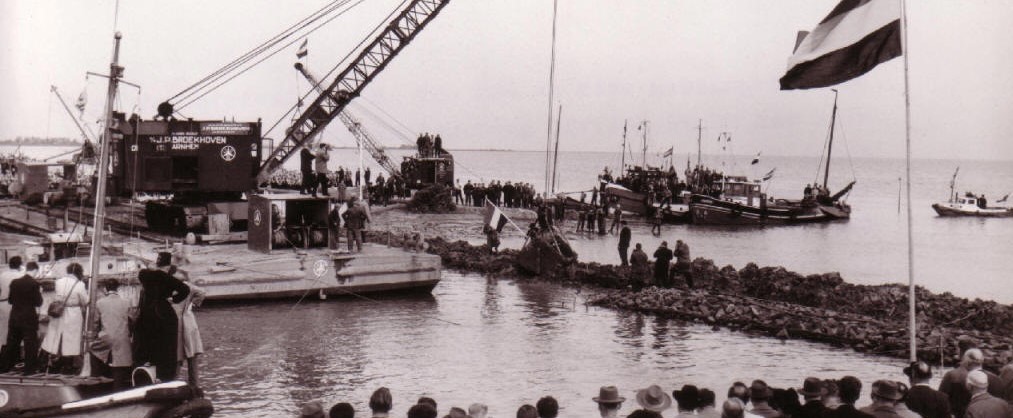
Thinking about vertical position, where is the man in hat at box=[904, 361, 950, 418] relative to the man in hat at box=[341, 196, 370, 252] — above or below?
below

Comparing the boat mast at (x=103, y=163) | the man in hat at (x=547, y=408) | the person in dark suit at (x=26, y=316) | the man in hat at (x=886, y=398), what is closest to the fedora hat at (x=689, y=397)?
the man in hat at (x=547, y=408)

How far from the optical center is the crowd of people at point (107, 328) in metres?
10.2

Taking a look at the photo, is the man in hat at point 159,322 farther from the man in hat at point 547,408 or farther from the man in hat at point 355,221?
the man in hat at point 355,221

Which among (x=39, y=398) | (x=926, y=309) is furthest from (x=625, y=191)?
(x=39, y=398)

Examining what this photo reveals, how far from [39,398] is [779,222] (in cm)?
6060

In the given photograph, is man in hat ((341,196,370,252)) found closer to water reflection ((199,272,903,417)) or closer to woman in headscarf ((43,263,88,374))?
water reflection ((199,272,903,417))

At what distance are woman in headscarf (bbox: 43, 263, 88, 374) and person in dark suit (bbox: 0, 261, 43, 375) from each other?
24 centimetres

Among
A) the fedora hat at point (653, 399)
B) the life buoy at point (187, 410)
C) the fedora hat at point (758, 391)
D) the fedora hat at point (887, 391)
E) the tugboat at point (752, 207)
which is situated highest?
the tugboat at point (752, 207)

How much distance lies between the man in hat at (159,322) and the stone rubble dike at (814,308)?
1408cm

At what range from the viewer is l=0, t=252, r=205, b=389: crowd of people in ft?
33.5

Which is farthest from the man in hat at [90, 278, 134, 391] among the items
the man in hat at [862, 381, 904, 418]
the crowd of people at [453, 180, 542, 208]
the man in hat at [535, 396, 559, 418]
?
the crowd of people at [453, 180, 542, 208]

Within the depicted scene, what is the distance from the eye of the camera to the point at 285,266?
75.0 feet

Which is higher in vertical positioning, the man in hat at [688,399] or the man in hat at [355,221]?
the man in hat at [355,221]

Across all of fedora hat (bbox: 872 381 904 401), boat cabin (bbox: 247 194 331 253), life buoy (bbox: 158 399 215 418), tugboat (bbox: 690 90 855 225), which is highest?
tugboat (bbox: 690 90 855 225)
